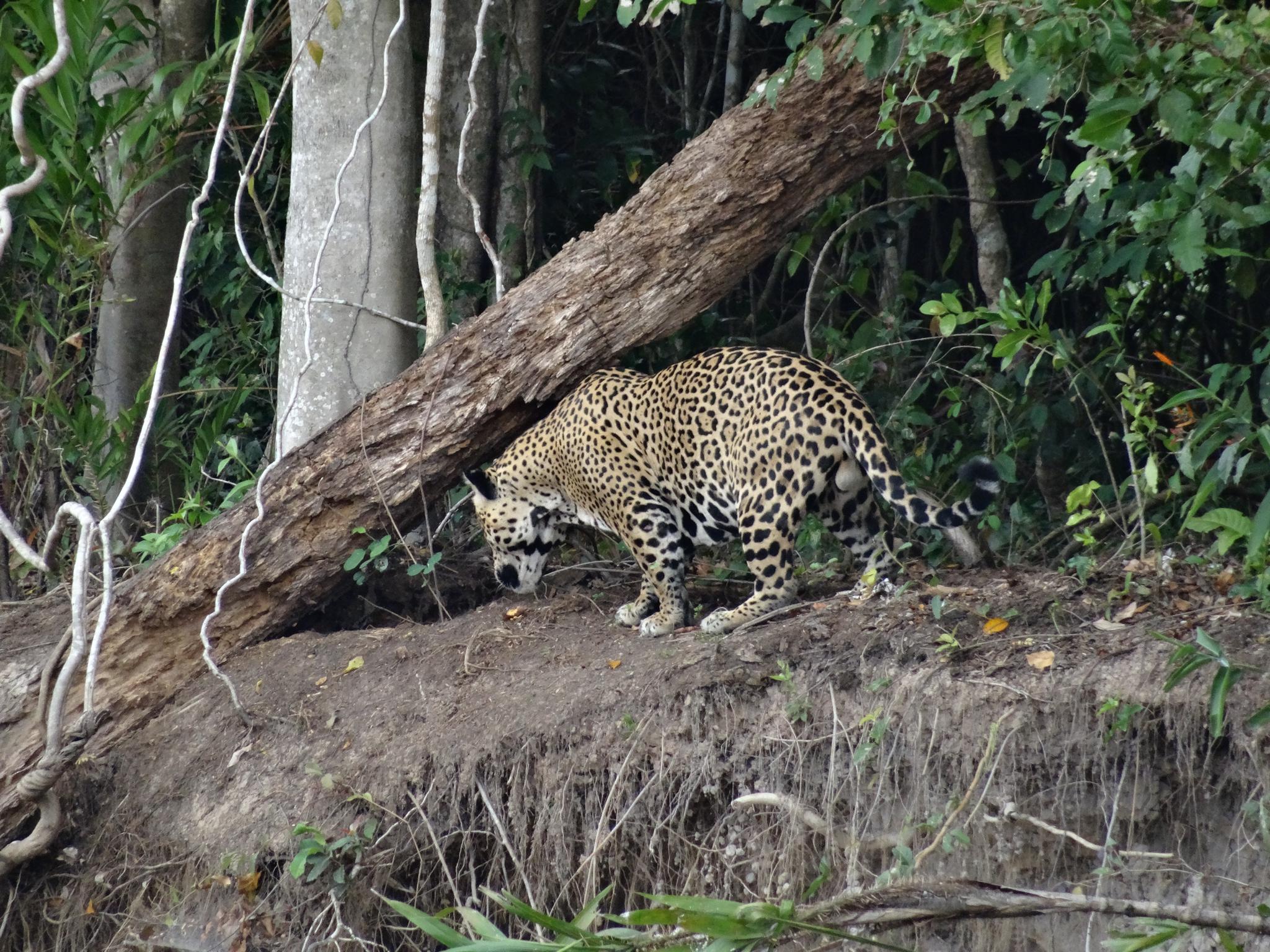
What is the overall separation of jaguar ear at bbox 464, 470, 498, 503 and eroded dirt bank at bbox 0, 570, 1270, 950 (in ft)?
2.21

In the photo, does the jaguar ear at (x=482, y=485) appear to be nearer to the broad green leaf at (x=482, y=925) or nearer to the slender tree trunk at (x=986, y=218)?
the slender tree trunk at (x=986, y=218)

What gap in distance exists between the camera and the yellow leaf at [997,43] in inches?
149

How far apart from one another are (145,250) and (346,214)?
7.28 ft

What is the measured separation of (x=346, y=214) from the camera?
653 cm

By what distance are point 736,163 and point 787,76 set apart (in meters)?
0.68

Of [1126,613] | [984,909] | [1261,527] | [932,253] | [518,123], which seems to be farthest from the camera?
[932,253]

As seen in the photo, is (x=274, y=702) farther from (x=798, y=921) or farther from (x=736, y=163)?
(x=798, y=921)

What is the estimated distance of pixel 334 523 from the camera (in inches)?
235

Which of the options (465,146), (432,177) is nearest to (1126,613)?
(432,177)

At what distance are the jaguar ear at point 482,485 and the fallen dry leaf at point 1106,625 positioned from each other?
2.83 metres

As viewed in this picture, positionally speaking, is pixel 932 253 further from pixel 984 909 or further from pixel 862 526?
pixel 984 909

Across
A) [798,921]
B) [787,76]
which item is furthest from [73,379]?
[798,921]

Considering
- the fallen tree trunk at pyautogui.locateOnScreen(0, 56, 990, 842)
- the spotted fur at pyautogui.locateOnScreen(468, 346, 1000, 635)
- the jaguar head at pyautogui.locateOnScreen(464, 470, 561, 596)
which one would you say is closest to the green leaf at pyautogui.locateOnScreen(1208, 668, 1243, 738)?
the spotted fur at pyautogui.locateOnScreen(468, 346, 1000, 635)

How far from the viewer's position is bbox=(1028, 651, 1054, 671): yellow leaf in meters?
4.40
